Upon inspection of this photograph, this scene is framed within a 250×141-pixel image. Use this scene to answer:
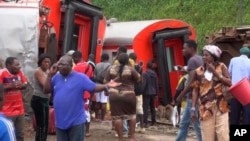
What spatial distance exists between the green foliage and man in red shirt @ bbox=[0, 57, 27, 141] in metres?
17.2

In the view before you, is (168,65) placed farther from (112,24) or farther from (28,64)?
(28,64)

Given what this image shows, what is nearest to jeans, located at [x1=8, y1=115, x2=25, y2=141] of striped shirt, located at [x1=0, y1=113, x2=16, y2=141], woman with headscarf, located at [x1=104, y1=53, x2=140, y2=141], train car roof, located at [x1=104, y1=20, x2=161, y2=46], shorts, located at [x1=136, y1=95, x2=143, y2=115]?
woman with headscarf, located at [x1=104, y1=53, x2=140, y2=141]

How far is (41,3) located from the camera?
42.4 ft

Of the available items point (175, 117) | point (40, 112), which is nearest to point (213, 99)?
point (40, 112)

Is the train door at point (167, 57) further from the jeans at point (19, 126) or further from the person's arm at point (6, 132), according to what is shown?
the person's arm at point (6, 132)

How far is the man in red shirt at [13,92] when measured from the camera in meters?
8.27

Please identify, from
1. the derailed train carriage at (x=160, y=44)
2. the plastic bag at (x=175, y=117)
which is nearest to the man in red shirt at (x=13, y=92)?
the plastic bag at (x=175, y=117)

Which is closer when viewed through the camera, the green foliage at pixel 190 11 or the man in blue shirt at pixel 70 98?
the man in blue shirt at pixel 70 98

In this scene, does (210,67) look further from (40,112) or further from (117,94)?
(40,112)

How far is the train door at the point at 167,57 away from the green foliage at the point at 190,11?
8766 mm

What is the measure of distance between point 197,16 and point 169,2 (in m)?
3.02

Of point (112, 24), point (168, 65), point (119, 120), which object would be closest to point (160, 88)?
point (168, 65)

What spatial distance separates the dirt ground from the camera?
449 inches

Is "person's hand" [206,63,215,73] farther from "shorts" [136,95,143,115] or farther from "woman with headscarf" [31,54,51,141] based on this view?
"shorts" [136,95,143,115]
